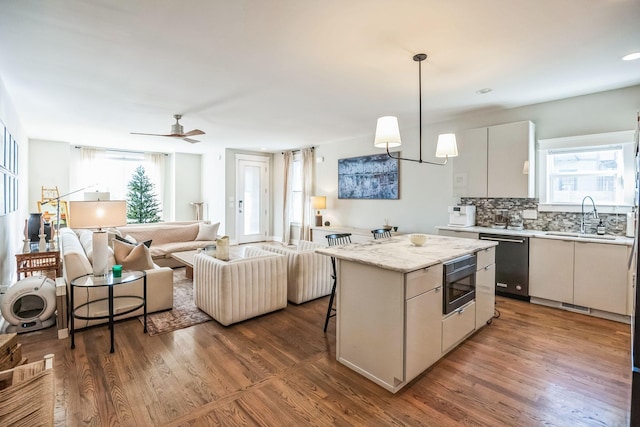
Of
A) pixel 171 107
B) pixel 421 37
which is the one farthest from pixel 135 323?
pixel 421 37

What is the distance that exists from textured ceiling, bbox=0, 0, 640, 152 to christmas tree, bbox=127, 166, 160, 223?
3.46 metres

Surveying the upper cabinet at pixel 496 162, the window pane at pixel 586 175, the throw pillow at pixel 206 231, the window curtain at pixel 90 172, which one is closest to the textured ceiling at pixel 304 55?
the upper cabinet at pixel 496 162

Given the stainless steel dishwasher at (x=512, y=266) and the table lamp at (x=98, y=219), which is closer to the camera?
the table lamp at (x=98, y=219)

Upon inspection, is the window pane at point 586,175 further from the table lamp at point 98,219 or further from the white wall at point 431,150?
the table lamp at point 98,219

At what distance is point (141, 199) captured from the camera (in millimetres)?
8047

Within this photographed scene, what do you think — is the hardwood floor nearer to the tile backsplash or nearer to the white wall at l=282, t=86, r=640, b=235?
the tile backsplash

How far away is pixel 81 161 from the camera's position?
7391 mm

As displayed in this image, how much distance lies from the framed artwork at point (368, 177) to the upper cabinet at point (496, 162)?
4.10 feet

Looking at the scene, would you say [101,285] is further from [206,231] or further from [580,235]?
[580,235]

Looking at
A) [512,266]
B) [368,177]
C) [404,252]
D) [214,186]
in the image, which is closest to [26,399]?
[404,252]

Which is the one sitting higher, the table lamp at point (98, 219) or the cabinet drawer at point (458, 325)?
the table lamp at point (98, 219)

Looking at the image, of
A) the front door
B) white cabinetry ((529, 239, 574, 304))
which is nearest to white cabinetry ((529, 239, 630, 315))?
white cabinetry ((529, 239, 574, 304))

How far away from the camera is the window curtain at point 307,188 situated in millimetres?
7336

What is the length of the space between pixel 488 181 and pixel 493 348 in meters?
2.36
